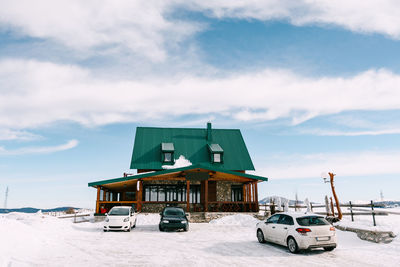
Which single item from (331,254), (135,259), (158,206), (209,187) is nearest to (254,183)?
(209,187)

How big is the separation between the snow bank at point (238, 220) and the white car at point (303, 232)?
33.5ft

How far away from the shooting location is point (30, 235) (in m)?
12.4

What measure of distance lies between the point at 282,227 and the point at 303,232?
1.13 m

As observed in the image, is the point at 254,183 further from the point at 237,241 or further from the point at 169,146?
the point at 237,241

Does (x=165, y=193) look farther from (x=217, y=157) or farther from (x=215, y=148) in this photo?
(x=215, y=148)

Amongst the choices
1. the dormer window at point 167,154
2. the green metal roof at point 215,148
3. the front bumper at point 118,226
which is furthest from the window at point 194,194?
the front bumper at point 118,226

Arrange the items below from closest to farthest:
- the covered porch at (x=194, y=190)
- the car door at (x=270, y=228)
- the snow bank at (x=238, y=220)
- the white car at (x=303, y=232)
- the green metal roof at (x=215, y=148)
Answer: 1. the white car at (x=303, y=232)
2. the car door at (x=270, y=228)
3. the snow bank at (x=238, y=220)
4. the covered porch at (x=194, y=190)
5. the green metal roof at (x=215, y=148)

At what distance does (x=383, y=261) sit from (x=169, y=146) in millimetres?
23947

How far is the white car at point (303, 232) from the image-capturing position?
34.4ft

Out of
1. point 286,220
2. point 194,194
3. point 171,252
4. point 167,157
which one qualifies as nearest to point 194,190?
point 194,194

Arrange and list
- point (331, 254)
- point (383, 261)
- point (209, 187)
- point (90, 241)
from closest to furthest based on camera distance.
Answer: point (383, 261), point (331, 254), point (90, 241), point (209, 187)

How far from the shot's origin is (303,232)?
1053 cm

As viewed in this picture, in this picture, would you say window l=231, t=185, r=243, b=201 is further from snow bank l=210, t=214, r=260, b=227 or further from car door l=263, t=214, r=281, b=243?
car door l=263, t=214, r=281, b=243

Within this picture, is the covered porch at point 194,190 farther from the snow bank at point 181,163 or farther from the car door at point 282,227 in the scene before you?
the car door at point 282,227
